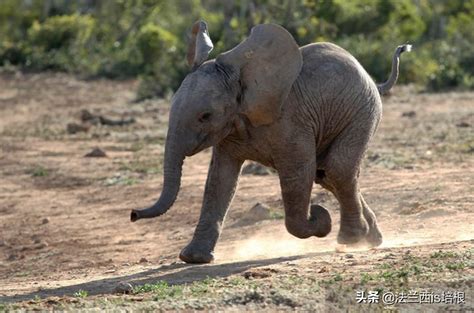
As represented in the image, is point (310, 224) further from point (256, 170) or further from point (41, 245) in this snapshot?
point (256, 170)

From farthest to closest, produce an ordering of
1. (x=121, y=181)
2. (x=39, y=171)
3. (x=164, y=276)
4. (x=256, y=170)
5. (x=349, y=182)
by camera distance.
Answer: (x=39, y=171)
(x=121, y=181)
(x=256, y=170)
(x=349, y=182)
(x=164, y=276)

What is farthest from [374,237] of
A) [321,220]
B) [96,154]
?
[96,154]

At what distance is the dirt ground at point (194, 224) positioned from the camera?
25.9 ft

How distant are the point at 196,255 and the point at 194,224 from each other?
2566 mm

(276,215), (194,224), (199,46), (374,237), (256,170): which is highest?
(199,46)

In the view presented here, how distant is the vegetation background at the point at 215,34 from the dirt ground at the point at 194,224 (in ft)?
9.29

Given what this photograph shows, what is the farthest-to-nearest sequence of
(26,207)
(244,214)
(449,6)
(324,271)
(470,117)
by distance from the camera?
(449,6) < (470,117) < (26,207) < (244,214) < (324,271)

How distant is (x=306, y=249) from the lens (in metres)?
10.3

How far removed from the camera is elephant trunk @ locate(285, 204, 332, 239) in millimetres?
9344

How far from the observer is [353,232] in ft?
32.8

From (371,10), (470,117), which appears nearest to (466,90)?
(470,117)

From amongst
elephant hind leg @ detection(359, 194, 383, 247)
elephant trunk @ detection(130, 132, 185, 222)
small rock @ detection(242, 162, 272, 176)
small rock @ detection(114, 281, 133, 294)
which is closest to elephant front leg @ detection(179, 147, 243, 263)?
elephant trunk @ detection(130, 132, 185, 222)

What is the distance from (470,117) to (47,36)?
16473mm

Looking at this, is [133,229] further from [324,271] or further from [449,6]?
[449,6]
